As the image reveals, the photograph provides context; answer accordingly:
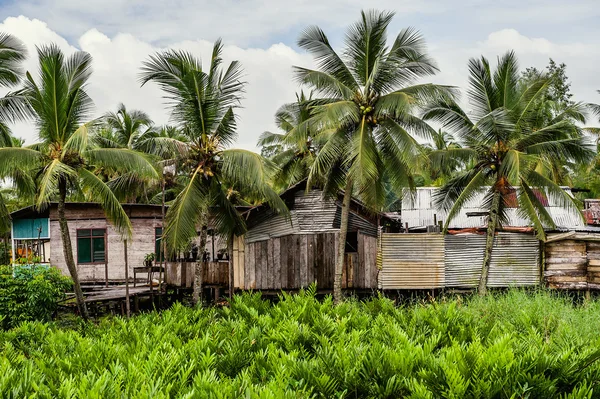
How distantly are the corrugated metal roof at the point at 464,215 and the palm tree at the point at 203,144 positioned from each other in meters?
7.58

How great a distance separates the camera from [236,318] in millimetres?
7184

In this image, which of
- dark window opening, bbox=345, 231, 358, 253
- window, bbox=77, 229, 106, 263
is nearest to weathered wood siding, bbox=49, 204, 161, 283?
window, bbox=77, 229, 106, 263

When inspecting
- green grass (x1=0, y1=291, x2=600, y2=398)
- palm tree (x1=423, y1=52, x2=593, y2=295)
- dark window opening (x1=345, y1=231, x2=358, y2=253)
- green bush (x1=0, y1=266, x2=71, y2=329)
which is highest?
palm tree (x1=423, y1=52, x2=593, y2=295)

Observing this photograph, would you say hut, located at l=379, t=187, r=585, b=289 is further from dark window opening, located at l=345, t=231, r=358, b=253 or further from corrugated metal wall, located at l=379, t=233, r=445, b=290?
dark window opening, located at l=345, t=231, r=358, b=253

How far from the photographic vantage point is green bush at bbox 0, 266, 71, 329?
1628 cm

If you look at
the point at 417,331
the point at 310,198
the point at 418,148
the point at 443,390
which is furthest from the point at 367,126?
the point at 443,390

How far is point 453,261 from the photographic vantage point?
20703mm

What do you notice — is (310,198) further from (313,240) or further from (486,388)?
(486,388)

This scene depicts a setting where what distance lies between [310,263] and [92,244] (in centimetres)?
1060

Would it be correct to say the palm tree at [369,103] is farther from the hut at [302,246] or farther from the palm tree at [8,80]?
the palm tree at [8,80]

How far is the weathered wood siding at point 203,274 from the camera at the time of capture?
22.0m

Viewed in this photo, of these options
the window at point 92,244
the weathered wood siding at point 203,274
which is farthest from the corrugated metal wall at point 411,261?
the window at point 92,244

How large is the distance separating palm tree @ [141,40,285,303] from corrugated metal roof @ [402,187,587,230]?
7581 millimetres

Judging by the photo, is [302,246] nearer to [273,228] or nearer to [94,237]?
[273,228]
